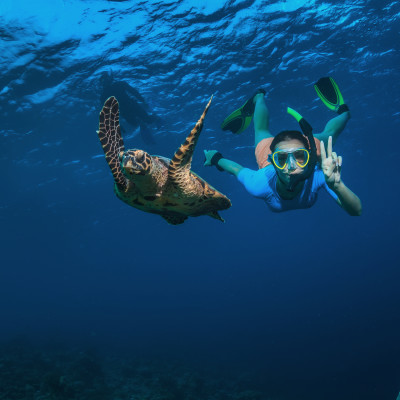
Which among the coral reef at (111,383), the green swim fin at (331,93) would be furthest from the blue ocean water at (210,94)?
the green swim fin at (331,93)

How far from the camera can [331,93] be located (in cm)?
644

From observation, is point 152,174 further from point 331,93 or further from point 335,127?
point 331,93

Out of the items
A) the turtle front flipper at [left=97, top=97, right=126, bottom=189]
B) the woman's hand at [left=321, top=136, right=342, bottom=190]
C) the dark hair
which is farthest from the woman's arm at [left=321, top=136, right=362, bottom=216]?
the turtle front flipper at [left=97, top=97, right=126, bottom=189]

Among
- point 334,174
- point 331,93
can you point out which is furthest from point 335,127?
point 334,174

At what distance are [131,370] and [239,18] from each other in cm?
1785

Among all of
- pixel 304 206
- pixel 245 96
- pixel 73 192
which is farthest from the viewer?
pixel 73 192

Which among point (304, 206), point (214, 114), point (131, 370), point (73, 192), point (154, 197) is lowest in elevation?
point (131, 370)

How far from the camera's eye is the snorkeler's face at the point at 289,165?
4395 millimetres

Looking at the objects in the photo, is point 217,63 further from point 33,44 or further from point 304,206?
point 304,206

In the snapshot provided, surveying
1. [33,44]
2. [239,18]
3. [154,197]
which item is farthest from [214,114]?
[154,197]

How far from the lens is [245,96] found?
16438 mm

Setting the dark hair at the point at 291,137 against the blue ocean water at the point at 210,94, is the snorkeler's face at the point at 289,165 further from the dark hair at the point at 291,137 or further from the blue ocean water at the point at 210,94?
the blue ocean water at the point at 210,94

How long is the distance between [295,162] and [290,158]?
4.2 inches

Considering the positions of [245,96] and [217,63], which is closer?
[217,63]
